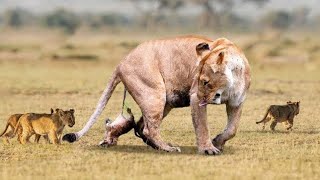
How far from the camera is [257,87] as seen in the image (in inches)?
842

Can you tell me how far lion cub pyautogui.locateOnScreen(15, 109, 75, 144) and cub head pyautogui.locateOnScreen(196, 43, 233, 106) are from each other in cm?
193

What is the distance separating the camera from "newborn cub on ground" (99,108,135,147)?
10336mm

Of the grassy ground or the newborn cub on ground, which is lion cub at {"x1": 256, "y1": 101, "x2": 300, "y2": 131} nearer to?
the grassy ground

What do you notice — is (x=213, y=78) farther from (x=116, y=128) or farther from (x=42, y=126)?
(x=42, y=126)

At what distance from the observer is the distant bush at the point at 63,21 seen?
8469cm

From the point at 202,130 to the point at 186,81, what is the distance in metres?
0.64

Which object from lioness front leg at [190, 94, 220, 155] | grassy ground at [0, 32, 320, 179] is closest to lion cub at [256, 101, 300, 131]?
grassy ground at [0, 32, 320, 179]

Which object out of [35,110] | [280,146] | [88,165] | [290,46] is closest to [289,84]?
[35,110]

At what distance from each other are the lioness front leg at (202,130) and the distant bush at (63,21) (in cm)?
7206

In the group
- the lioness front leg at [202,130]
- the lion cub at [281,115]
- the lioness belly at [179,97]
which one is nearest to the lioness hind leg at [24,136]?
the lioness belly at [179,97]

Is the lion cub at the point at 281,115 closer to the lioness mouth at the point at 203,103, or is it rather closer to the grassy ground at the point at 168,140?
the grassy ground at the point at 168,140

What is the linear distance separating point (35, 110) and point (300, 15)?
99.3m

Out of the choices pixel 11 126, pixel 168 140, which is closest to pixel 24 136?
pixel 11 126

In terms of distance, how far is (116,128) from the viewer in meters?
10.4
